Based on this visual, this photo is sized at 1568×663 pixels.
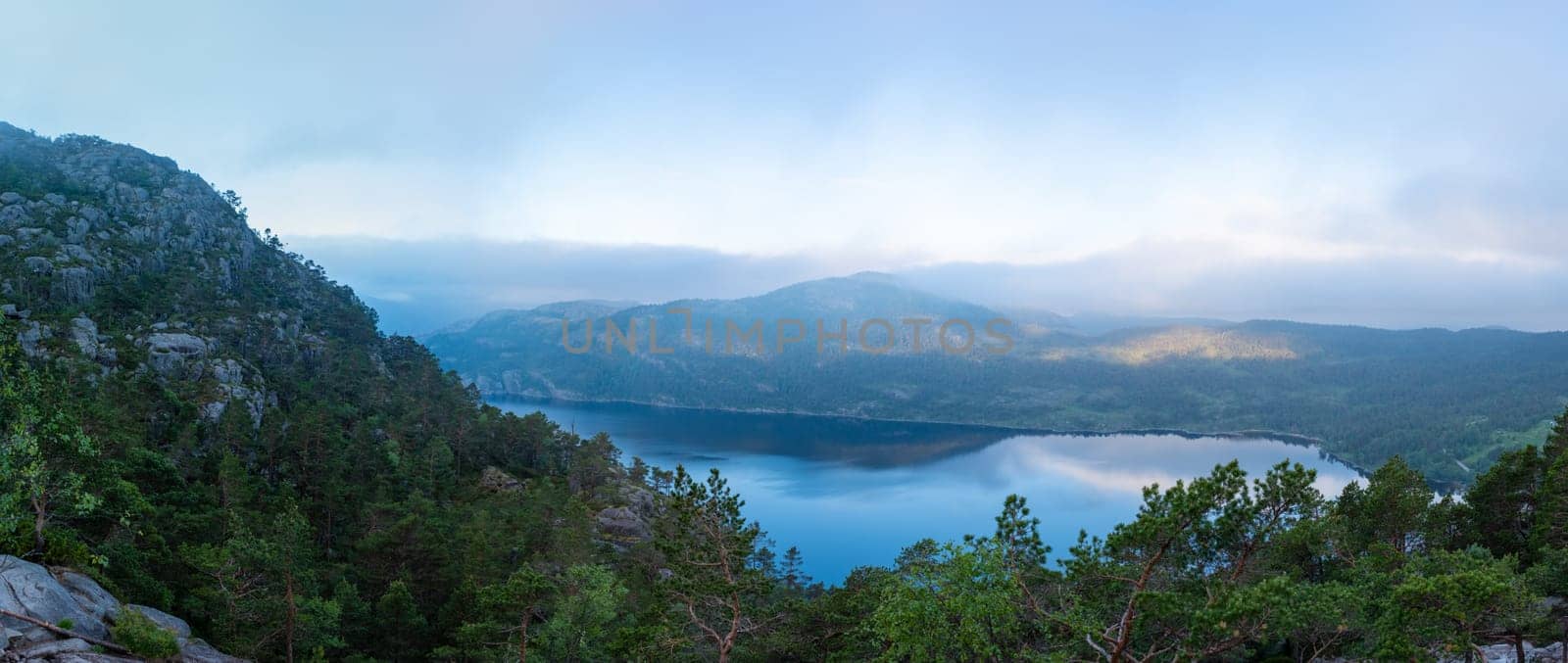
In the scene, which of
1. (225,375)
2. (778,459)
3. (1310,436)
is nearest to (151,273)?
(225,375)

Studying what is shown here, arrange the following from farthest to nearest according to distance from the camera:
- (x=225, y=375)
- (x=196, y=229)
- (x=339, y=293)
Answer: (x=339, y=293) → (x=196, y=229) → (x=225, y=375)

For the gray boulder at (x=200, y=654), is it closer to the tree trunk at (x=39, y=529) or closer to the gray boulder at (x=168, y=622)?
the gray boulder at (x=168, y=622)

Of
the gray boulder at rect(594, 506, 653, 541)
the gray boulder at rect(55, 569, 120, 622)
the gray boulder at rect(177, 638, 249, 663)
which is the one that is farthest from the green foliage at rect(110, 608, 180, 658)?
the gray boulder at rect(594, 506, 653, 541)

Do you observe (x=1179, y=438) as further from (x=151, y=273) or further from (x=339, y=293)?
(x=151, y=273)

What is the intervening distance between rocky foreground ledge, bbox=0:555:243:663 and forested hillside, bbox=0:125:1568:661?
0.80 feet

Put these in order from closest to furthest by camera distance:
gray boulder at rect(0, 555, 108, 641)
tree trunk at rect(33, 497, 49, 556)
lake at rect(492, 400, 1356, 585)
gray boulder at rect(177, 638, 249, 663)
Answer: gray boulder at rect(0, 555, 108, 641) < gray boulder at rect(177, 638, 249, 663) < tree trunk at rect(33, 497, 49, 556) < lake at rect(492, 400, 1356, 585)

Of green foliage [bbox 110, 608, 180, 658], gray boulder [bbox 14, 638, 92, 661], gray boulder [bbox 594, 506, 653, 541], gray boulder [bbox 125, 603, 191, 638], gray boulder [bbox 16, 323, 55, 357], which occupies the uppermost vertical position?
gray boulder [bbox 16, 323, 55, 357]

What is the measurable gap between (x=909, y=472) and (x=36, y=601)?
121678mm

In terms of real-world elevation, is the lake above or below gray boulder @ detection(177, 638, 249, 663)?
below

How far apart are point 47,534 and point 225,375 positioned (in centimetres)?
3946

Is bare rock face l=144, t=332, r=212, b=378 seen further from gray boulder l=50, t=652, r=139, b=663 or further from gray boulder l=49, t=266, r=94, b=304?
gray boulder l=50, t=652, r=139, b=663

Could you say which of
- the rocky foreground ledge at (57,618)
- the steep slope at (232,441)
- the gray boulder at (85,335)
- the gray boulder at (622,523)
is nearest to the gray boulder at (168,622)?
the steep slope at (232,441)

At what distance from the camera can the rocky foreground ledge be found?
1289 cm

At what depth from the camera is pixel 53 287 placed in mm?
51812
